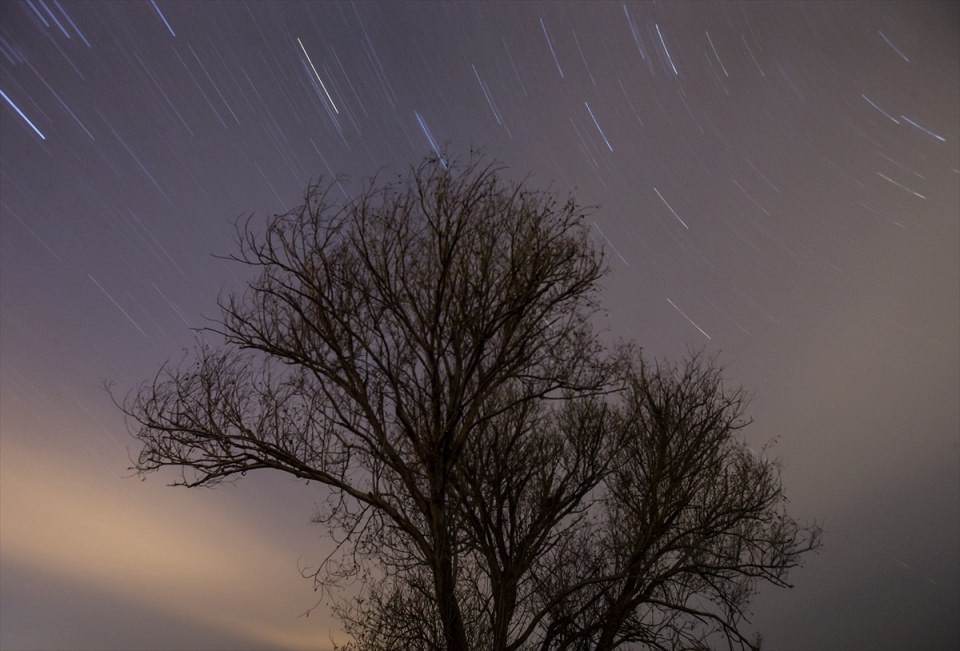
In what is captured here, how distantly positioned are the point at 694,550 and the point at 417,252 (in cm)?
549

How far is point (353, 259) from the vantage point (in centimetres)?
798

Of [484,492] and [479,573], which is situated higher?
[484,492]

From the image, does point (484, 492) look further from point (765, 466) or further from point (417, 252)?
point (765, 466)

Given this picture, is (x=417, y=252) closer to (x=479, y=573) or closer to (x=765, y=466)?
(x=479, y=573)

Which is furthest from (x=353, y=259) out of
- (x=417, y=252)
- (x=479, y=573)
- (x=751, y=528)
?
(x=751, y=528)

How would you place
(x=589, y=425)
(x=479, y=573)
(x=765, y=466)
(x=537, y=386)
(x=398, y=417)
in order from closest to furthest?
(x=398, y=417), (x=537, y=386), (x=479, y=573), (x=589, y=425), (x=765, y=466)

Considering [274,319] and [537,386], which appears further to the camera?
[537,386]

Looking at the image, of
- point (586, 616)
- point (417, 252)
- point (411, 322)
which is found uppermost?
point (417, 252)

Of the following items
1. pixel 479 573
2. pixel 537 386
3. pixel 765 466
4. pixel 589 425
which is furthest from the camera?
pixel 765 466

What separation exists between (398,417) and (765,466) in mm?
6514

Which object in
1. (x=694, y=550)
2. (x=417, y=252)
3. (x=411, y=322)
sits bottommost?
(x=694, y=550)

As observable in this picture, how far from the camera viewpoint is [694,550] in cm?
972

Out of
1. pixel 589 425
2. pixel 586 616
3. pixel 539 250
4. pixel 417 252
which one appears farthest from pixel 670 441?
pixel 417 252

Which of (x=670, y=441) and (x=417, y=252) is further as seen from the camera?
(x=670, y=441)
